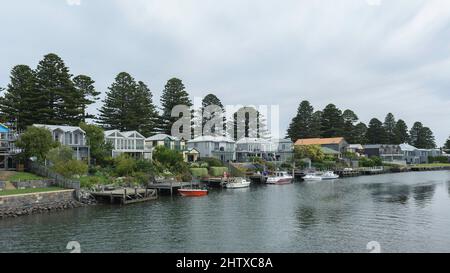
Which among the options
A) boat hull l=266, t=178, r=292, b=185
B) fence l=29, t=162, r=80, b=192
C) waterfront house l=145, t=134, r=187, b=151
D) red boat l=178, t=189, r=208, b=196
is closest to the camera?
fence l=29, t=162, r=80, b=192

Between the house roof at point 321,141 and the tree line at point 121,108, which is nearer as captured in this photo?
the tree line at point 121,108

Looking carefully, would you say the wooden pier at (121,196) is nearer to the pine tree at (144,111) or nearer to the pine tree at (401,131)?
the pine tree at (144,111)

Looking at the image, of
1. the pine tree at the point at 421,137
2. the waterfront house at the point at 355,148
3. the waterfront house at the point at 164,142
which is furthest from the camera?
the pine tree at the point at 421,137

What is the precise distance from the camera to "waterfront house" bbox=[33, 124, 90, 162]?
6244 centimetres

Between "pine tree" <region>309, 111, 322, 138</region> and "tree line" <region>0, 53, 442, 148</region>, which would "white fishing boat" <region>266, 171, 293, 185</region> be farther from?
"pine tree" <region>309, 111, 322, 138</region>

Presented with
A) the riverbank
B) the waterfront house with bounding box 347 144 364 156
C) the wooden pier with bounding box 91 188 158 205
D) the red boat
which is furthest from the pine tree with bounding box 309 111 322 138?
the riverbank

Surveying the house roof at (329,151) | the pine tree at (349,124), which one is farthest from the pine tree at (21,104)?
the pine tree at (349,124)

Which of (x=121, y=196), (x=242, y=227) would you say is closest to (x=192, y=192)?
(x=121, y=196)

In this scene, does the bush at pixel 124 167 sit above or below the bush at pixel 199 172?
above

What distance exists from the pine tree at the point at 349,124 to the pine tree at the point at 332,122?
2893 millimetres

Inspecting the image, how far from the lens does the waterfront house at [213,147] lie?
309 ft

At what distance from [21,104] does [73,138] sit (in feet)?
67.8

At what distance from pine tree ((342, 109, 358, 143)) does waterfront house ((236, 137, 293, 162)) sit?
49941mm

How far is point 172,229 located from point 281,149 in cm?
8093
